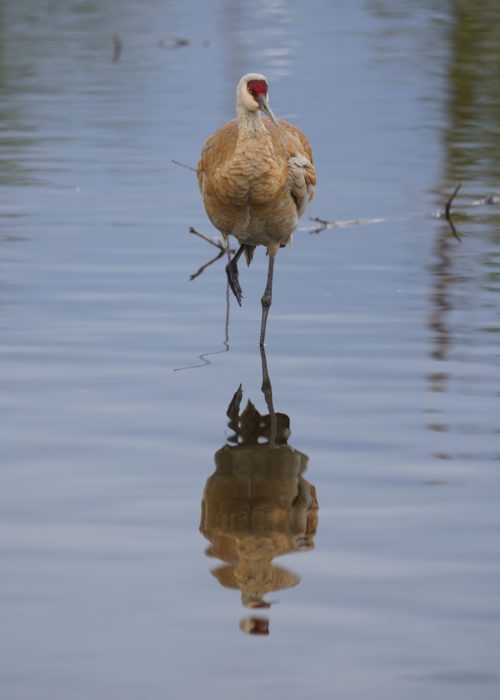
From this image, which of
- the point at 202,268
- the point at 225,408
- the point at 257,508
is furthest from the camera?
the point at 202,268

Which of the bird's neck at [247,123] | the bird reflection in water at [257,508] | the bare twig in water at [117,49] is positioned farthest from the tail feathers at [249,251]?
the bare twig in water at [117,49]

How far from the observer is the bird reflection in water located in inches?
234

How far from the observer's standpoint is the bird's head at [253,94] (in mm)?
9141

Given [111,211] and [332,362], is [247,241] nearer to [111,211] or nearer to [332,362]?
[332,362]

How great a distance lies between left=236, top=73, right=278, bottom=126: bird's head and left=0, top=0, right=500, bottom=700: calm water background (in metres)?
1.29

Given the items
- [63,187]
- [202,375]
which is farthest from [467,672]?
[63,187]

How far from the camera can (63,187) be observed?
14297 millimetres

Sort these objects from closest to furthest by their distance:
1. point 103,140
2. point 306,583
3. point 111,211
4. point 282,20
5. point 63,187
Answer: point 306,583 < point 111,211 < point 63,187 < point 103,140 < point 282,20

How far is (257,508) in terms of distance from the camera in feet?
22.0

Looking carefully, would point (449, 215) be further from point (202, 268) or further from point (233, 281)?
point (233, 281)

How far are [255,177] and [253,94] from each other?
0.44m

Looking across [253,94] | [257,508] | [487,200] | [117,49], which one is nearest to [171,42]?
[117,49]

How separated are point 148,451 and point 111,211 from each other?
6.05 metres

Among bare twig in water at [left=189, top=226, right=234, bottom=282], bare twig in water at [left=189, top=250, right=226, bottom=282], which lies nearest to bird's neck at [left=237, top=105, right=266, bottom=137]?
bare twig in water at [left=189, top=226, right=234, bottom=282]
